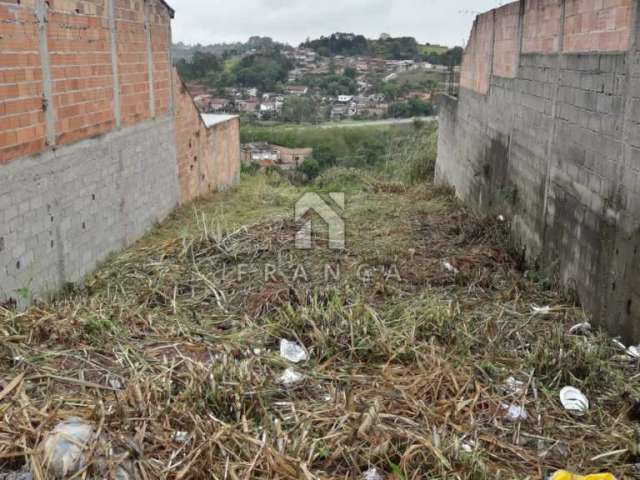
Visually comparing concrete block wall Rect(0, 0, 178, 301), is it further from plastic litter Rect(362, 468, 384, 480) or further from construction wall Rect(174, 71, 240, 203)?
plastic litter Rect(362, 468, 384, 480)

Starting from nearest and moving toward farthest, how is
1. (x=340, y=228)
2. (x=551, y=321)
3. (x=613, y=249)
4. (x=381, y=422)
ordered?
(x=381, y=422) < (x=613, y=249) < (x=551, y=321) < (x=340, y=228)

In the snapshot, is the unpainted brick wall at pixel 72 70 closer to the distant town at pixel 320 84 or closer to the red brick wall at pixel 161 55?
the red brick wall at pixel 161 55

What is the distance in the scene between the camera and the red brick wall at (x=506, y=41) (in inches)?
304

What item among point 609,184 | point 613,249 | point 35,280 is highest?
point 609,184

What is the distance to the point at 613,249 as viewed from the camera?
4.71 meters

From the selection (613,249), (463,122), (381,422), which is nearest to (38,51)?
(381,422)

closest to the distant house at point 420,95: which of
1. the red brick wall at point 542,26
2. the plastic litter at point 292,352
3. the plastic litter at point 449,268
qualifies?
the red brick wall at point 542,26

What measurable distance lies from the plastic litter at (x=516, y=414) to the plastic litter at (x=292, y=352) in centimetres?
136

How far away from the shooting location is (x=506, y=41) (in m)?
8.22

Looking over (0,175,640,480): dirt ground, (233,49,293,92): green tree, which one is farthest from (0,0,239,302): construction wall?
(233,49,293,92): green tree

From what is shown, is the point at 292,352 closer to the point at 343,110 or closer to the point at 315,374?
the point at 315,374

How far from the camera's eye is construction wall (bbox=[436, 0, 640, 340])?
15.0 feet

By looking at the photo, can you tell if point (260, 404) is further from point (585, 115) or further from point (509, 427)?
point (585, 115)

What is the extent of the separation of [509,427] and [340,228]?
5.32m
